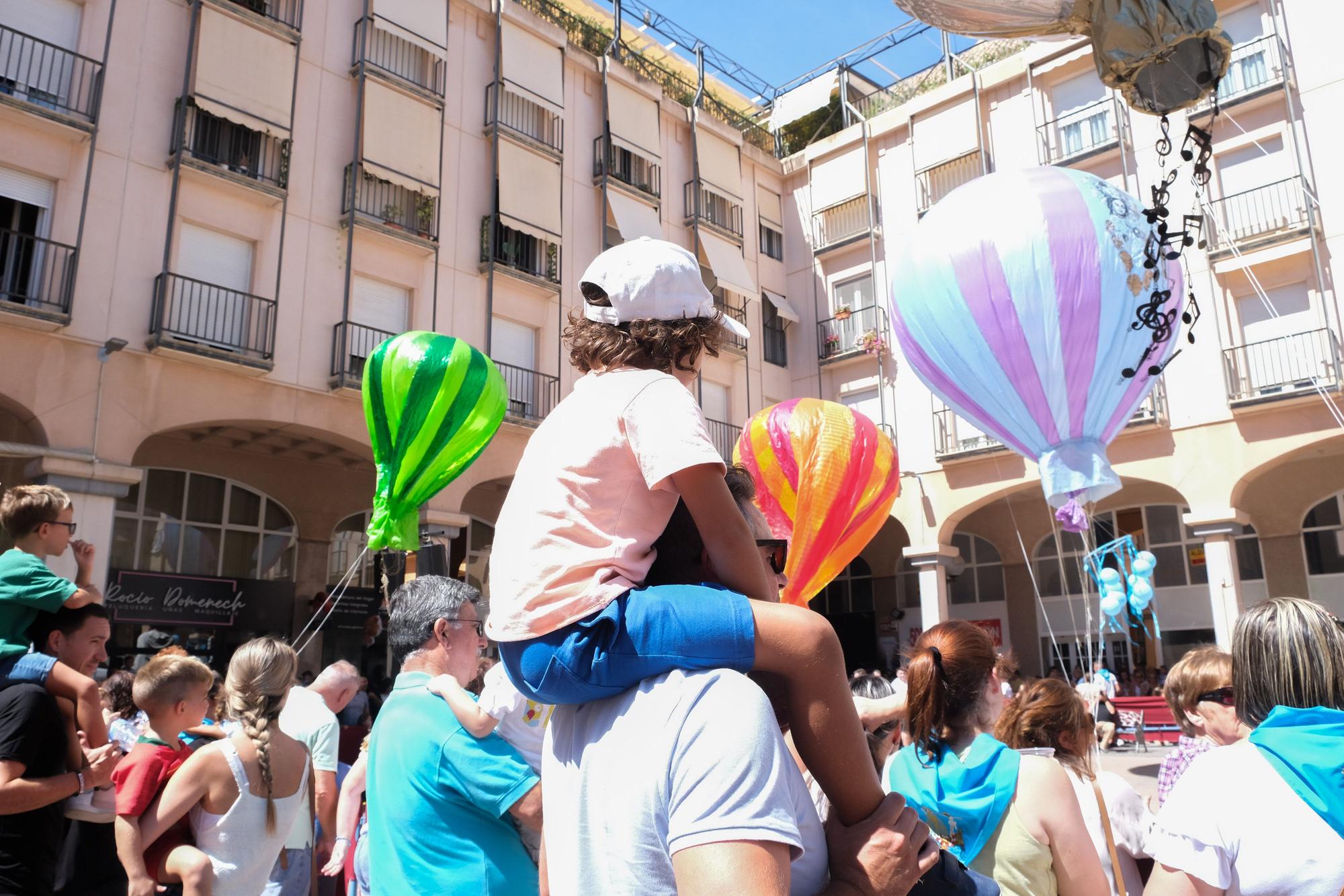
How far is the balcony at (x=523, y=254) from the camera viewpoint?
55.2ft

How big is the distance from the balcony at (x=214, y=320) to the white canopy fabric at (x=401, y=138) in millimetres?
3080

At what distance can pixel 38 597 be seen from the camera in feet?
11.9


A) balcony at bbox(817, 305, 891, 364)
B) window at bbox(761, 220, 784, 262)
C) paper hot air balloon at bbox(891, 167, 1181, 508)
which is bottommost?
paper hot air balloon at bbox(891, 167, 1181, 508)

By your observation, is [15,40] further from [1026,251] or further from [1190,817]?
[1190,817]

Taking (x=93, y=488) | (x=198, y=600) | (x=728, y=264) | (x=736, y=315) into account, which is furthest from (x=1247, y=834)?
(x=728, y=264)

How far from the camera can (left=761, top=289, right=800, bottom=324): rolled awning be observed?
21625mm

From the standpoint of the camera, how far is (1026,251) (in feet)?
26.9

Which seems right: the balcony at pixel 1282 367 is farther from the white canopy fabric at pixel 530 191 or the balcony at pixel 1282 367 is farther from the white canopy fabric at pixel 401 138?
the white canopy fabric at pixel 401 138

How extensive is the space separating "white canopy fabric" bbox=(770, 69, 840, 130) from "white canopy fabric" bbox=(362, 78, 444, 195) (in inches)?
385

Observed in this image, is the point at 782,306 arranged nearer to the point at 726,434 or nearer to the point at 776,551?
the point at 726,434

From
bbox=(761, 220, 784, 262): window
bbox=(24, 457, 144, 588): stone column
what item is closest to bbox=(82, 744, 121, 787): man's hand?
bbox=(24, 457, 144, 588): stone column

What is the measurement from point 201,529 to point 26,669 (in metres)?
12.8

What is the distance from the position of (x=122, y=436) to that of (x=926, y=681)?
12220 millimetres

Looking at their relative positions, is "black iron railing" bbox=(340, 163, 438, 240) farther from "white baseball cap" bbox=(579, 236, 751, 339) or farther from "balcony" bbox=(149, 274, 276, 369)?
"white baseball cap" bbox=(579, 236, 751, 339)
